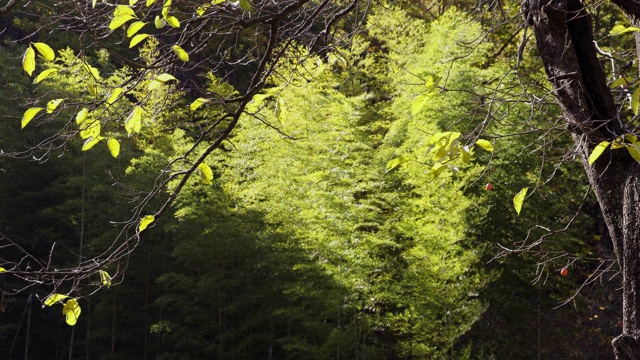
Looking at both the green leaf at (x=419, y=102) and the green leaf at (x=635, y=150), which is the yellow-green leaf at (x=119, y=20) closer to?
the green leaf at (x=419, y=102)

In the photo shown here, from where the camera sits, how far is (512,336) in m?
12.0

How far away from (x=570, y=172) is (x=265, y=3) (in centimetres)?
1101

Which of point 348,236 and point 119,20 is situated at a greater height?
point 119,20

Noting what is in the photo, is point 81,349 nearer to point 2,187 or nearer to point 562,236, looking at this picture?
point 2,187

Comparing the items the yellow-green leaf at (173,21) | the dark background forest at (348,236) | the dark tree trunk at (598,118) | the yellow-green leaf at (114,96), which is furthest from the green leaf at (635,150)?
the dark background forest at (348,236)

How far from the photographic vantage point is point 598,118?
2098 millimetres

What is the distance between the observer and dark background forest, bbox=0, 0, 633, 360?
1164cm

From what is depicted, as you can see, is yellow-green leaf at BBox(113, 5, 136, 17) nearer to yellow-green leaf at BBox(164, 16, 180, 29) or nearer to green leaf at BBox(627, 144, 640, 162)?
yellow-green leaf at BBox(164, 16, 180, 29)

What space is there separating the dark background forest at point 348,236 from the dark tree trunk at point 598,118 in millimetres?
7515

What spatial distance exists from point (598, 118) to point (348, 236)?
→ 1016cm

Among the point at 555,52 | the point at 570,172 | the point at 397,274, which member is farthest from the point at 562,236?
the point at 555,52

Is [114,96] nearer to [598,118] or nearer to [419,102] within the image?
[419,102]

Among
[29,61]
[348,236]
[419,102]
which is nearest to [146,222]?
[29,61]

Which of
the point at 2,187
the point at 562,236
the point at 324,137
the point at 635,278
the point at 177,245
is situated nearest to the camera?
the point at 635,278
